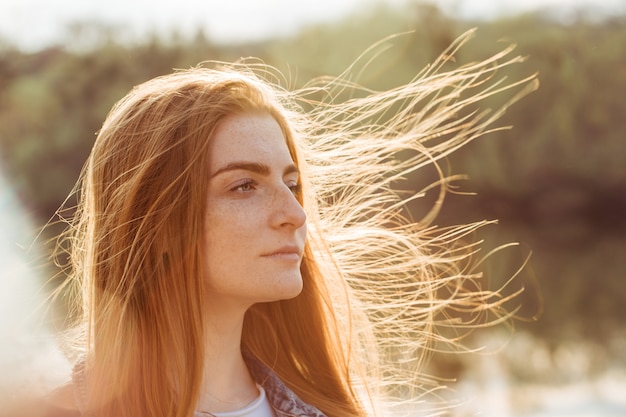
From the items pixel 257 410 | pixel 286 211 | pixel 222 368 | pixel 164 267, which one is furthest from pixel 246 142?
pixel 257 410

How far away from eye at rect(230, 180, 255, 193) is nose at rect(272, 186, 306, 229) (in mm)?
52

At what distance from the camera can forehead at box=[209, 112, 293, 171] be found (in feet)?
6.57

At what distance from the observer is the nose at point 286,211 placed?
6.54ft

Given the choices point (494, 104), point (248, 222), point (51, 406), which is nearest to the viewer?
point (51, 406)

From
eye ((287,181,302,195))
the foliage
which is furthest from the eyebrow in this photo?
the foliage

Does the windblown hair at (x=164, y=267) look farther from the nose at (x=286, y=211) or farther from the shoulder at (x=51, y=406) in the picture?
the nose at (x=286, y=211)

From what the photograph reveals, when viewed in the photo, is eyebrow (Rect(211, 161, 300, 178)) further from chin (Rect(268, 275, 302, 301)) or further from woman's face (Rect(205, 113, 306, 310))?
chin (Rect(268, 275, 302, 301))

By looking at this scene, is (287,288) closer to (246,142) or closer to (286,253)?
(286,253)

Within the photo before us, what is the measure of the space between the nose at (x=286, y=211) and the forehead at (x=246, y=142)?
0.07 m

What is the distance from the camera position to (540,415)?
19.2ft

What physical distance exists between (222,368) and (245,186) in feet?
1.25

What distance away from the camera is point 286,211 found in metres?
1.99

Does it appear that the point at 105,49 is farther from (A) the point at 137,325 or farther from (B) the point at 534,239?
(A) the point at 137,325

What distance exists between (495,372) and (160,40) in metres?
10.5
